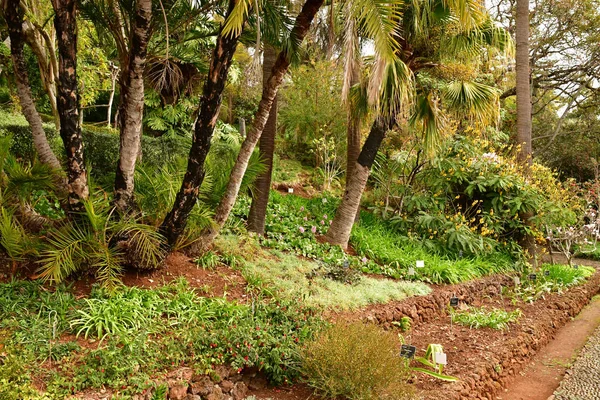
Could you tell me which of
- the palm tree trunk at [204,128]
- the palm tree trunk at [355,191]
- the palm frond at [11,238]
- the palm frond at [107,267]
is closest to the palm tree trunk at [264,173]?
the palm tree trunk at [355,191]

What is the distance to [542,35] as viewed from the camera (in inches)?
651

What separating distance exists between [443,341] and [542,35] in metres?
14.9

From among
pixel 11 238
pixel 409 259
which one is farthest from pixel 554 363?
pixel 11 238

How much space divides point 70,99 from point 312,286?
3501mm

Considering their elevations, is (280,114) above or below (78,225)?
above

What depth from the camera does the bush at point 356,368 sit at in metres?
3.67

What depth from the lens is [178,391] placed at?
11.3 feet

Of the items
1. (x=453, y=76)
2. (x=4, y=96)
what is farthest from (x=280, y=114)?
(x=4, y=96)

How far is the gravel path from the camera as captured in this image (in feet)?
15.4

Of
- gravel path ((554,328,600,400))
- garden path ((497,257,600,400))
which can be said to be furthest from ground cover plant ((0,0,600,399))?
gravel path ((554,328,600,400))

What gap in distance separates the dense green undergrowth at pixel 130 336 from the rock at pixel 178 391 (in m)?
0.18

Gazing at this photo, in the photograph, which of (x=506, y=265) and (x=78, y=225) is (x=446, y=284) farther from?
(x=78, y=225)

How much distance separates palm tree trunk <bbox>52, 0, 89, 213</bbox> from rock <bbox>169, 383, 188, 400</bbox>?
219 centimetres

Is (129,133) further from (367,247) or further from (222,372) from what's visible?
(367,247)
